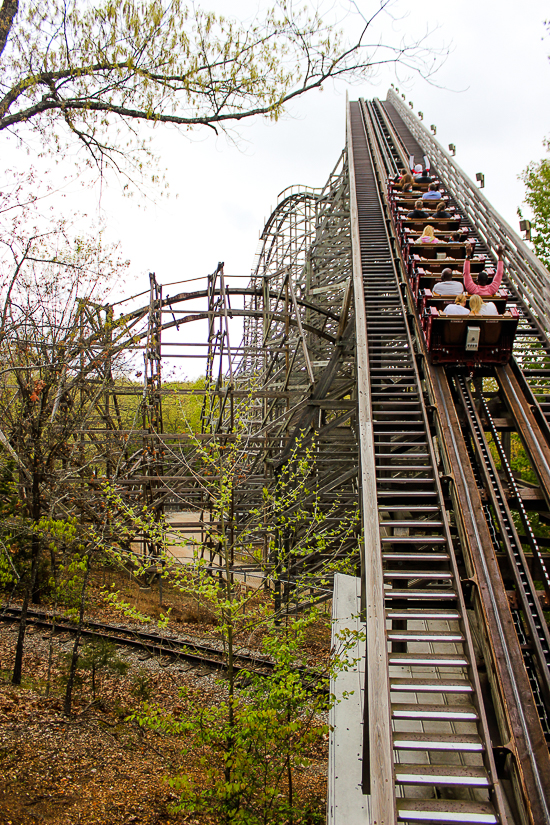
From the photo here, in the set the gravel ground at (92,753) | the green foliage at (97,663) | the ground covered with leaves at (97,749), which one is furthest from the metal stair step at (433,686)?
the green foliage at (97,663)

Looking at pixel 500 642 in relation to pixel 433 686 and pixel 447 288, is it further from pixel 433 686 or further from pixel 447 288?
pixel 447 288

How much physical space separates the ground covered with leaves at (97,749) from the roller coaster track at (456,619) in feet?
6.38

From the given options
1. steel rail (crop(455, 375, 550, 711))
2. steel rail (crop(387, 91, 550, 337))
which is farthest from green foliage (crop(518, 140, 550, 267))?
steel rail (crop(455, 375, 550, 711))

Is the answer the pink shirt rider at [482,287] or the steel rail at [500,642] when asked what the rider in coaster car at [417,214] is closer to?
the pink shirt rider at [482,287]

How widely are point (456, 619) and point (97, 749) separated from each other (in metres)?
5.37

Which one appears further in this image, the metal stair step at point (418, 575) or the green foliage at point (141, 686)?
the green foliage at point (141, 686)

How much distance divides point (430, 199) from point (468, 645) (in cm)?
1037

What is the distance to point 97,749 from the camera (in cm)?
702

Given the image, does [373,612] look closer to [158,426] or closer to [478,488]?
[478,488]

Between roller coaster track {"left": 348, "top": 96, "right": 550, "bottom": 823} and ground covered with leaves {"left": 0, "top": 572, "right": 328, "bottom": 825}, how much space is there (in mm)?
A: 1945

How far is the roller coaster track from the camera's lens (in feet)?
10.5

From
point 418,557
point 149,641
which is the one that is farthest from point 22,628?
point 418,557

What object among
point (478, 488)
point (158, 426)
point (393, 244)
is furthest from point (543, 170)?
point (478, 488)

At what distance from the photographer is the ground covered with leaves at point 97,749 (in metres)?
5.73
